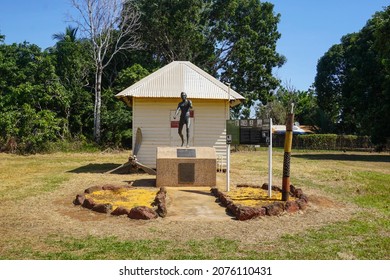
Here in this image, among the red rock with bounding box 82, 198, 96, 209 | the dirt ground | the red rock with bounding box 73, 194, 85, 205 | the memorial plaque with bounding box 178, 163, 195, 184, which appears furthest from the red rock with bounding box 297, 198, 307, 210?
the red rock with bounding box 73, 194, 85, 205

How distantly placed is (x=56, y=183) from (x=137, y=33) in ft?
76.7

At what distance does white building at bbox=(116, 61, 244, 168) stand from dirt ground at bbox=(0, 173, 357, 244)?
21.0ft

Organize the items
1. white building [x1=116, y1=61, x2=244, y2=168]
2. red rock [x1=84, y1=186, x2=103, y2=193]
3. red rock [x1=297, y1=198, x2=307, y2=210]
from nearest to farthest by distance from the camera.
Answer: red rock [x1=297, y1=198, x2=307, y2=210] → red rock [x1=84, y1=186, x2=103, y2=193] → white building [x1=116, y1=61, x2=244, y2=168]

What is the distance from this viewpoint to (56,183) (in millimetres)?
13438

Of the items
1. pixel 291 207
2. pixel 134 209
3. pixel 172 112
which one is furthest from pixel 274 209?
pixel 172 112

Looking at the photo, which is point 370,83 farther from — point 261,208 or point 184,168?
point 261,208

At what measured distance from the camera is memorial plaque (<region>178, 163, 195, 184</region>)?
41.5 feet

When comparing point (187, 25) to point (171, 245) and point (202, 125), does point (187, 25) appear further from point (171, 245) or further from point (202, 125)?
point (171, 245)

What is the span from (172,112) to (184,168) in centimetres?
495

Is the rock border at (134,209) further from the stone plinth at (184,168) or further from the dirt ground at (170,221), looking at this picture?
the stone plinth at (184,168)

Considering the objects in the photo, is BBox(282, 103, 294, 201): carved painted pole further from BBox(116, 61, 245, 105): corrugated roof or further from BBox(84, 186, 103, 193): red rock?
BBox(116, 61, 245, 105): corrugated roof

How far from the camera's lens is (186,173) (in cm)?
1268

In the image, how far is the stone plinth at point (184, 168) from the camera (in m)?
12.6

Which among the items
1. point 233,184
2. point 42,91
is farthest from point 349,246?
point 42,91
